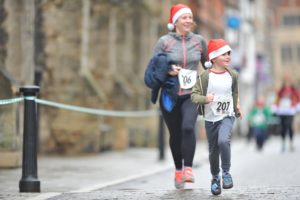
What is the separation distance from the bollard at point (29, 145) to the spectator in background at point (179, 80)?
1155mm

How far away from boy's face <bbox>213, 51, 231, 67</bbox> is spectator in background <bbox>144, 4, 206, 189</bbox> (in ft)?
2.76

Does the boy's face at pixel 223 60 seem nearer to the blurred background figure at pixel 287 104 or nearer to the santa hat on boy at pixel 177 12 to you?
the santa hat on boy at pixel 177 12

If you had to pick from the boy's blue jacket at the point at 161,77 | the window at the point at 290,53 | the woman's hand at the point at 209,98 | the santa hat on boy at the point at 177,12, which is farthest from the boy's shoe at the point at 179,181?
the window at the point at 290,53

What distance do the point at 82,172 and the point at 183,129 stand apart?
4.67 m

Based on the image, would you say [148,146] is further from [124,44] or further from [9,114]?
[9,114]

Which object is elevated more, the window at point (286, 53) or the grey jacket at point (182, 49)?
the window at point (286, 53)

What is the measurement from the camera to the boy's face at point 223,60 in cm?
959

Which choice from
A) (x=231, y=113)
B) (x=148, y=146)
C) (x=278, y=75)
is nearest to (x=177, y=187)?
(x=231, y=113)

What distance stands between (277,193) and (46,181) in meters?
4.10

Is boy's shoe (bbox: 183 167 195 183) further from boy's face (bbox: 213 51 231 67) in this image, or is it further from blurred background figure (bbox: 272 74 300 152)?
blurred background figure (bbox: 272 74 300 152)

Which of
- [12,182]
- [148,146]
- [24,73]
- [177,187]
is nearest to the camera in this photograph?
[177,187]

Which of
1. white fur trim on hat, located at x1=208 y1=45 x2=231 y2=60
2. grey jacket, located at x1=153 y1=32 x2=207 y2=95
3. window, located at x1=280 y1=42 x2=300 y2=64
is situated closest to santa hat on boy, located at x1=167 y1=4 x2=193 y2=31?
grey jacket, located at x1=153 y1=32 x2=207 y2=95

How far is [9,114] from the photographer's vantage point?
1468 centimetres

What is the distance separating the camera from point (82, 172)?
14742 mm
